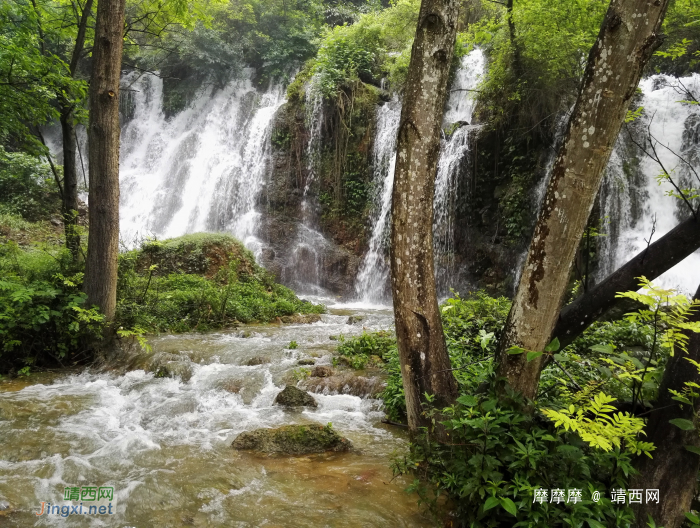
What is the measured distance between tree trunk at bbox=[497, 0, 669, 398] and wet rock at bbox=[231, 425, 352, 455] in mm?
2082

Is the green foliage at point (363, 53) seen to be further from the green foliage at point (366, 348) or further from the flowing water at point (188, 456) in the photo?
the flowing water at point (188, 456)

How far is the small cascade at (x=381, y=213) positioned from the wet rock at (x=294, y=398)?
10341 millimetres

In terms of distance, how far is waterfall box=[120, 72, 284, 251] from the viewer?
1934cm

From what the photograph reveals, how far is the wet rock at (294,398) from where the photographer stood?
5.25 metres

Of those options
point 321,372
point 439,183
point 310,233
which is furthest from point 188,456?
point 310,233

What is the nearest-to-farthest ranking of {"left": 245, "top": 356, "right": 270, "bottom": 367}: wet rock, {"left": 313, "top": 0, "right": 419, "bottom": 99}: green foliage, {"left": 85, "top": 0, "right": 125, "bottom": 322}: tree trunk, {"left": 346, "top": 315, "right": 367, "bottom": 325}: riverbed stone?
{"left": 85, "top": 0, "right": 125, "bottom": 322}: tree trunk, {"left": 245, "top": 356, "right": 270, "bottom": 367}: wet rock, {"left": 346, "top": 315, "right": 367, "bottom": 325}: riverbed stone, {"left": 313, "top": 0, "right": 419, "bottom": 99}: green foliage

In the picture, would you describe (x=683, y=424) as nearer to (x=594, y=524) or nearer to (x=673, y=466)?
(x=673, y=466)

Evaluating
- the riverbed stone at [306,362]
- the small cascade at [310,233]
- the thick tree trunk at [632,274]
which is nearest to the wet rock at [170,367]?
the riverbed stone at [306,362]

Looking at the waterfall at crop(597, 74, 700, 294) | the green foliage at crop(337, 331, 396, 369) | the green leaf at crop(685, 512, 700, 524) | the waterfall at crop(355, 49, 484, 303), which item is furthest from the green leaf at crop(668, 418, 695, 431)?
the waterfall at crop(355, 49, 484, 303)

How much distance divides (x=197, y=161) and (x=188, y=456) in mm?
20701

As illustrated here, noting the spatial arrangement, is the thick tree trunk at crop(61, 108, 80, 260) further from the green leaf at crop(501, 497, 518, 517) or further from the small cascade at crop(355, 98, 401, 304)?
the small cascade at crop(355, 98, 401, 304)

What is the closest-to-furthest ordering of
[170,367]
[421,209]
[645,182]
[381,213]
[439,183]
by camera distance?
[421,209] < [170,367] < [645,182] < [439,183] < [381,213]

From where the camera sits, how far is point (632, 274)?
252 cm

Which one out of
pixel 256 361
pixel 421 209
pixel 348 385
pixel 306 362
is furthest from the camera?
pixel 256 361
